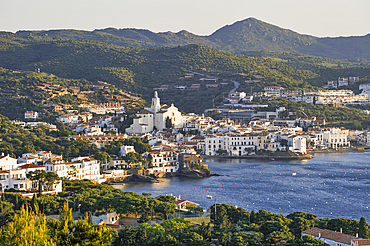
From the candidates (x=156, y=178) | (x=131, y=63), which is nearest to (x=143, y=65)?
(x=131, y=63)

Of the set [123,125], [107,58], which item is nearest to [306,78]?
[107,58]

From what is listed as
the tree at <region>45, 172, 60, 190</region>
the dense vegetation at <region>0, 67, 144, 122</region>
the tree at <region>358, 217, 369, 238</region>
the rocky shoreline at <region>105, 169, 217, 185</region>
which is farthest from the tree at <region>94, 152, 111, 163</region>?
the dense vegetation at <region>0, 67, 144, 122</region>

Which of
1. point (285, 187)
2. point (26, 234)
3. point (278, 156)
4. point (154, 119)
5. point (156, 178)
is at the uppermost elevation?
point (154, 119)

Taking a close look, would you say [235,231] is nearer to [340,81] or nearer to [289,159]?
[289,159]

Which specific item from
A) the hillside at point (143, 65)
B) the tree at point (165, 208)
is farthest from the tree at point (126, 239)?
the hillside at point (143, 65)

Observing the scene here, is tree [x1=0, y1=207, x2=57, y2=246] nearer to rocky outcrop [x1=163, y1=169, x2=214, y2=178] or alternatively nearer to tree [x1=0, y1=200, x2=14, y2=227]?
tree [x1=0, y1=200, x2=14, y2=227]

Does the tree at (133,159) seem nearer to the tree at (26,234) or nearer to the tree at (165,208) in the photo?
the tree at (165,208)

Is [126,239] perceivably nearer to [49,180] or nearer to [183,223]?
[183,223]
